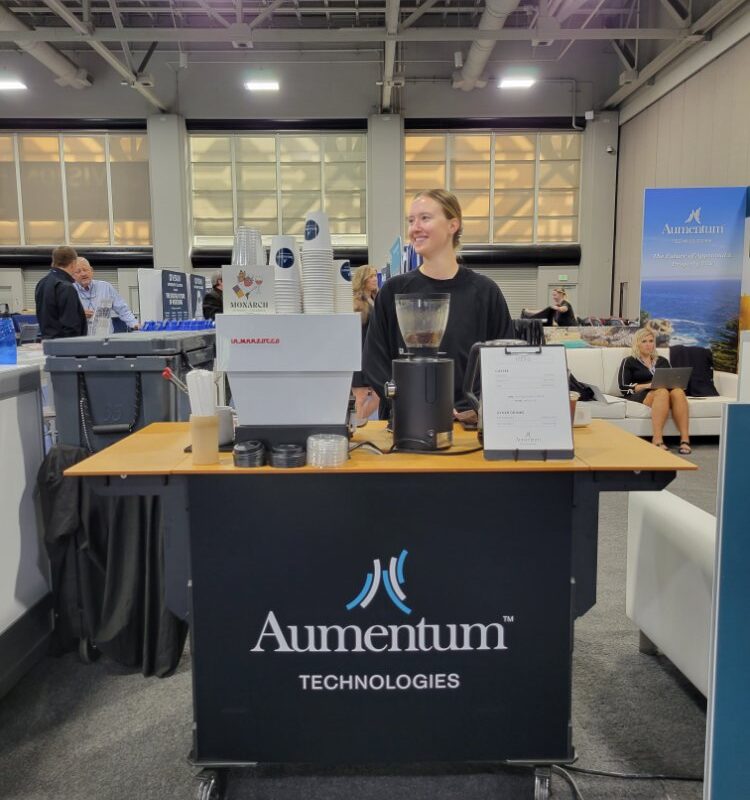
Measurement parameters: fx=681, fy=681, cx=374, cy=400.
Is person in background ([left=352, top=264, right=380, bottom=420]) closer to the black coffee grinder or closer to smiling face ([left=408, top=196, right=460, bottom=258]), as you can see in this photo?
the black coffee grinder

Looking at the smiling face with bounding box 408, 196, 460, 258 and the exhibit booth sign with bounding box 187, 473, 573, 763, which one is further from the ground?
the smiling face with bounding box 408, 196, 460, 258

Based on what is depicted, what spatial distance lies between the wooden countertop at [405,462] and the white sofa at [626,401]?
4429 millimetres

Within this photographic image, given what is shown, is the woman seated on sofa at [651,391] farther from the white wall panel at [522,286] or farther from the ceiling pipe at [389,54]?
the white wall panel at [522,286]

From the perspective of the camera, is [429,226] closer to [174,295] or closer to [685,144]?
[174,295]

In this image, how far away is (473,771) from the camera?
181 centimetres

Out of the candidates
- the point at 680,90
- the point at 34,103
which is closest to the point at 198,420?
the point at 680,90

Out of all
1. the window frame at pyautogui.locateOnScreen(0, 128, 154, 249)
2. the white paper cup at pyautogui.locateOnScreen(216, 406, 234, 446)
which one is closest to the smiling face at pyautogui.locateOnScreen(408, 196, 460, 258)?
the white paper cup at pyautogui.locateOnScreen(216, 406, 234, 446)

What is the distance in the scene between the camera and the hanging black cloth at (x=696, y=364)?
6.65 meters

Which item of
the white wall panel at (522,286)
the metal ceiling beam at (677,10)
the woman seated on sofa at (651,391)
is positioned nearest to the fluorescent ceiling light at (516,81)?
the metal ceiling beam at (677,10)

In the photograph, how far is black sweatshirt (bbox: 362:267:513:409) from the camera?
2268 millimetres

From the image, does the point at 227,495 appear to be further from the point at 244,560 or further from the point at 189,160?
the point at 189,160

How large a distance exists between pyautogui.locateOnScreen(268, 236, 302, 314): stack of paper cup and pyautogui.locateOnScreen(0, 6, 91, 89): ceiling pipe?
9255mm

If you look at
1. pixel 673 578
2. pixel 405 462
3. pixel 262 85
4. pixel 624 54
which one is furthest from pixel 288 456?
pixel 624 54

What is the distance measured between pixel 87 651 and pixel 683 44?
9276mm
